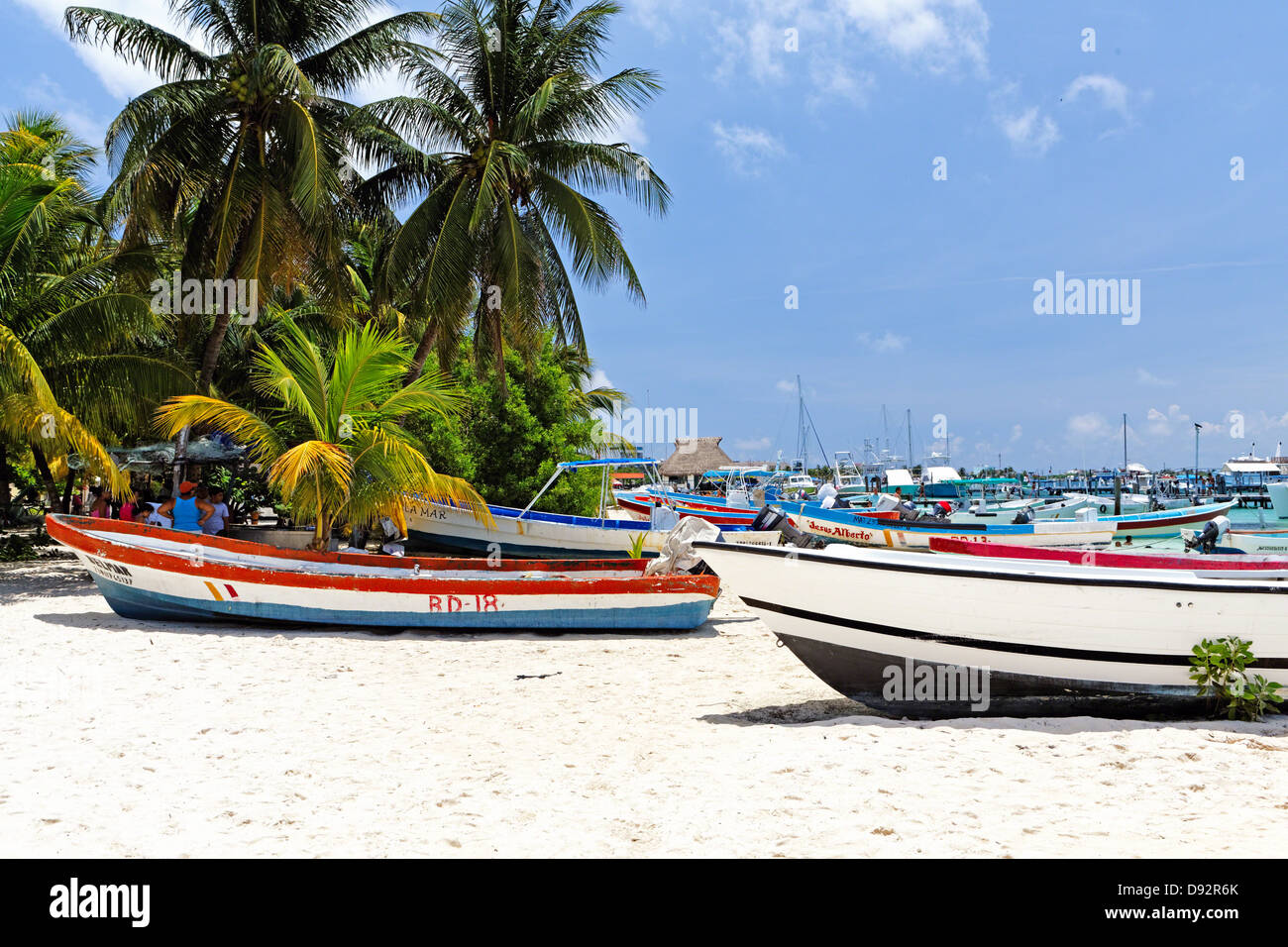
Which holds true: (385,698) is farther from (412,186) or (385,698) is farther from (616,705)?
(412,186)

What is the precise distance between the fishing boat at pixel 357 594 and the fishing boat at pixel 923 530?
39.4 ft

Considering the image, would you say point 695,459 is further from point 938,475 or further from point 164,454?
point 164,454

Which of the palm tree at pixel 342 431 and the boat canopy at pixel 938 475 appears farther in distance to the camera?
the boat canopy at pixel 938 475

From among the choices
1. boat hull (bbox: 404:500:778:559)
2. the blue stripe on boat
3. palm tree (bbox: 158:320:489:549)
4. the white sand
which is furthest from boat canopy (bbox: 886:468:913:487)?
the white sand

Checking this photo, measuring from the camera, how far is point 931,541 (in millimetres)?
13805

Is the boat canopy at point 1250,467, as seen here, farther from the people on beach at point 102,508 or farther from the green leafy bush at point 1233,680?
the people on beach at point 102,508

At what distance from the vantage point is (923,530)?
20.8 m

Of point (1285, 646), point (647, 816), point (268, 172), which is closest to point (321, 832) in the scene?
point (647, 816)

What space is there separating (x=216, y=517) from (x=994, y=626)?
12019 mm

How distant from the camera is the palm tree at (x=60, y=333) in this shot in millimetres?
11375

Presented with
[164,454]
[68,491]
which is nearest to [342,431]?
[164,454]

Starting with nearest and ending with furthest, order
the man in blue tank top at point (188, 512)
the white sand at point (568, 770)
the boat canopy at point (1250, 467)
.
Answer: the white sand at point (568, 770) < the man in blue tank top at point (188, 512) < the boat canopy at point (1250, 467)

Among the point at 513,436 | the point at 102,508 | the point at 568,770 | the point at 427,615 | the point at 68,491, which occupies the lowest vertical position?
the point at 568,770

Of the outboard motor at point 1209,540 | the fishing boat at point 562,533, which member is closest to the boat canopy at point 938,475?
the outboard motor at point 1209,540
